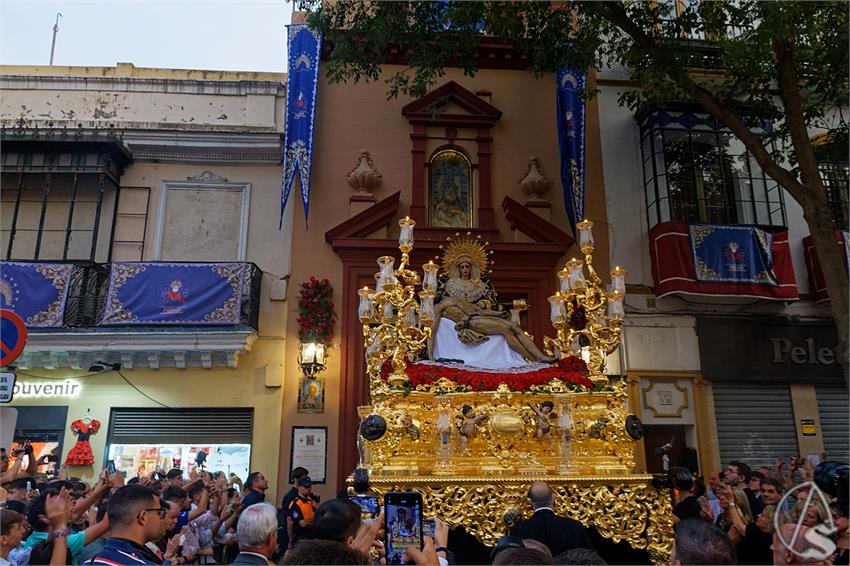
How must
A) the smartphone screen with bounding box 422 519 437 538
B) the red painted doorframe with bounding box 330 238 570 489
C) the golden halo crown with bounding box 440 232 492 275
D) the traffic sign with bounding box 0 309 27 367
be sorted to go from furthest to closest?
the red painted doorframe with bounding box 330 238 570 489 → the golden halo crown with bounding box 440 232 492 275 → the traffic sign with bounding box 0 309 27 367 → the smartphone screen with bounding box 422 519 437 538

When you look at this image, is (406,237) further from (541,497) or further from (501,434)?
(541,497)

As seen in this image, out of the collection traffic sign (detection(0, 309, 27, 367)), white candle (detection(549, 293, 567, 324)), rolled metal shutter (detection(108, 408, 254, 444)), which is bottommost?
rolled metal shutter (detection(108, 408, 254, 444))

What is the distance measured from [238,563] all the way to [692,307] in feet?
34.5

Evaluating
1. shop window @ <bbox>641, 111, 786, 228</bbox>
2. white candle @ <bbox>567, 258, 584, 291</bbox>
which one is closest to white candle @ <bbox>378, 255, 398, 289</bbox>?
white candle @ <bbox>567, 258, 584, 291</bbox>

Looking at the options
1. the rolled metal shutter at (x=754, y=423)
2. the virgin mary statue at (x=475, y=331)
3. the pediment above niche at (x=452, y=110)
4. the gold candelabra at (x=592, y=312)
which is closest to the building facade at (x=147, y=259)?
the pediment above niche at (x=452, y=110)

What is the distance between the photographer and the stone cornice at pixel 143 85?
1245 cm

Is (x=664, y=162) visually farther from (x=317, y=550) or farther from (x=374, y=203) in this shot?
(x=317, y=550)

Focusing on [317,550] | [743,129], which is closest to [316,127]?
[743,129]

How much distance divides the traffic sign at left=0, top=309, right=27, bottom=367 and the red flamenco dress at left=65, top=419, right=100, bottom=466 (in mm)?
5337

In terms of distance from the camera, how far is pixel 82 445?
34.6 ft

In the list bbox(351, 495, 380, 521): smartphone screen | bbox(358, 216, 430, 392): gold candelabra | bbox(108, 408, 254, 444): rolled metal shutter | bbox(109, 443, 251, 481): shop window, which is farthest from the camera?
bbox(108, 408, 254, 444): rolled metal shutter

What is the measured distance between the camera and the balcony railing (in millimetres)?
10664

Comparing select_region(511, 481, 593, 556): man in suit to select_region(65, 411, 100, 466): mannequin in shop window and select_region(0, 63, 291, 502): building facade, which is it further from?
select_region(65, 411, 100, 466): mannequin in shop window

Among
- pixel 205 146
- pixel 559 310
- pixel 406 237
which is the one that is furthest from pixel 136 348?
pixel 559 310
